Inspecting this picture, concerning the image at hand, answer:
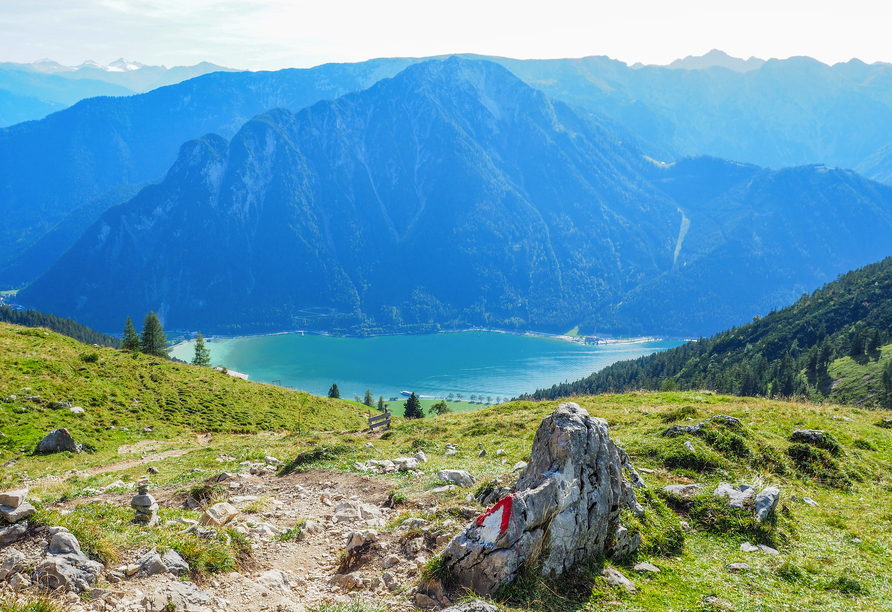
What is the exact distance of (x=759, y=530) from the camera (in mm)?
11586

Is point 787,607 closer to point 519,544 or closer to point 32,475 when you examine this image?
point 519,544

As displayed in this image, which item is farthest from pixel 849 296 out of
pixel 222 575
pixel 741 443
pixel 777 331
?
pixel 222 575

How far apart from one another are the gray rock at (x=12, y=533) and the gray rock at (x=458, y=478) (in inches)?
378

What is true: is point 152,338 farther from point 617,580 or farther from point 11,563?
point 617,580

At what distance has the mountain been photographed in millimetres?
72062

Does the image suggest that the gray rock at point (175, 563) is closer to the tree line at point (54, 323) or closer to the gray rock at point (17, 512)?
the gray rock at point (17, 512)

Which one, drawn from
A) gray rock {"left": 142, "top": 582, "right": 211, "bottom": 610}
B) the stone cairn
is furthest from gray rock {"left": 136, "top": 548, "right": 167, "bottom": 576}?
the stone cairn

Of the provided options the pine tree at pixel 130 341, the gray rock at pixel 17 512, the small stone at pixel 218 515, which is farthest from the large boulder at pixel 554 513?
the pine tree at pixel 130 341

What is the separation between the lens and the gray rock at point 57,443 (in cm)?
2281

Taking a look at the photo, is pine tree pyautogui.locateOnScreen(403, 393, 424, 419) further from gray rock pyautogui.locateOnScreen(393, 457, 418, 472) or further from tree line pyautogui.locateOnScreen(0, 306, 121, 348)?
tree line pyautogui.locateOnScreen(0, 306, 121, 348)

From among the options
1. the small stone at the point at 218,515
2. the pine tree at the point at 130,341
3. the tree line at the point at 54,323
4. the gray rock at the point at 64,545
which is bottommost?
the small stone at the point at 218,515

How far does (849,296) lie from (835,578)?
143450 mm

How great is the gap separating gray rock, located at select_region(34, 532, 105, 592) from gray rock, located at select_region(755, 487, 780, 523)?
1404 cm

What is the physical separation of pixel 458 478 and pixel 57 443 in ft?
68.1
